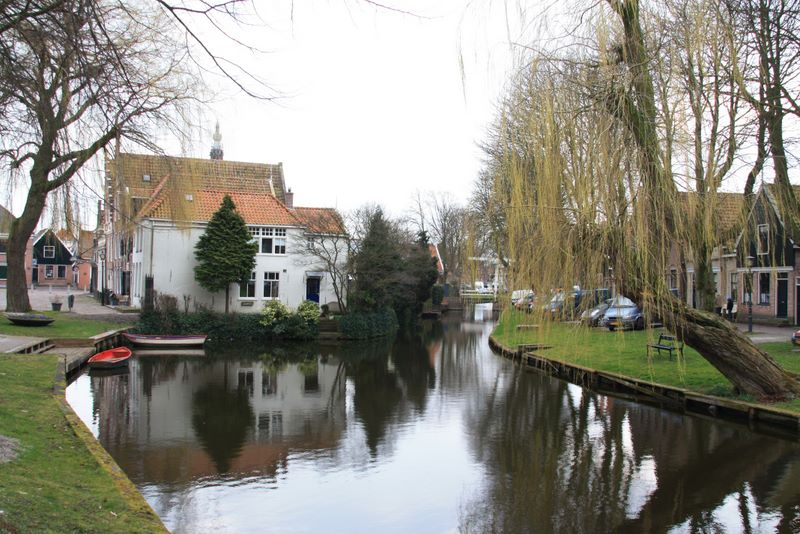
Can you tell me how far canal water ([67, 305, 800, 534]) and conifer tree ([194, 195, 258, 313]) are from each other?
37.8 ft

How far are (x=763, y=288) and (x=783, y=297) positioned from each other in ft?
4.95

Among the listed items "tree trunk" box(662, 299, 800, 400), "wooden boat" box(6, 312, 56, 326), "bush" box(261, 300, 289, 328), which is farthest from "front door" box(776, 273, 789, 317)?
"wooden boat" box(6, 312, 56, 326)

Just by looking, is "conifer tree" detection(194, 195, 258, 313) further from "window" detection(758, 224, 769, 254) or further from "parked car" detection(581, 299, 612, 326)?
"parked car" detection(581, 299, 612, 326)

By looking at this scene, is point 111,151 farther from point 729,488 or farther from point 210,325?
point 210,325

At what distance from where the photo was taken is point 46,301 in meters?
39.2

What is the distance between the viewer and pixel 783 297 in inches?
1098

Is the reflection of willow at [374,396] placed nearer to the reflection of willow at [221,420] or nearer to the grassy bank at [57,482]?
the reflection of willow at [221,420]

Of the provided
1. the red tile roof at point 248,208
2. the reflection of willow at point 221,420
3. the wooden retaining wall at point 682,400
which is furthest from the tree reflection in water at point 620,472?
the red tile roof at point 248,208

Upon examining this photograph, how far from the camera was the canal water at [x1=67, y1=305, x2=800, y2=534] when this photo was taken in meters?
8.20

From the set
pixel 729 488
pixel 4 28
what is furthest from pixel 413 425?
pixel 4 28

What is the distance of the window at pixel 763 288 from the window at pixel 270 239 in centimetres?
2309

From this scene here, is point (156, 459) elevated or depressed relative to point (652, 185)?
depressed

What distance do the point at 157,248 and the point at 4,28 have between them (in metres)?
28.6

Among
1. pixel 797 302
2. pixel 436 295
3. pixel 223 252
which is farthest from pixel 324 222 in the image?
pixel 436 295
